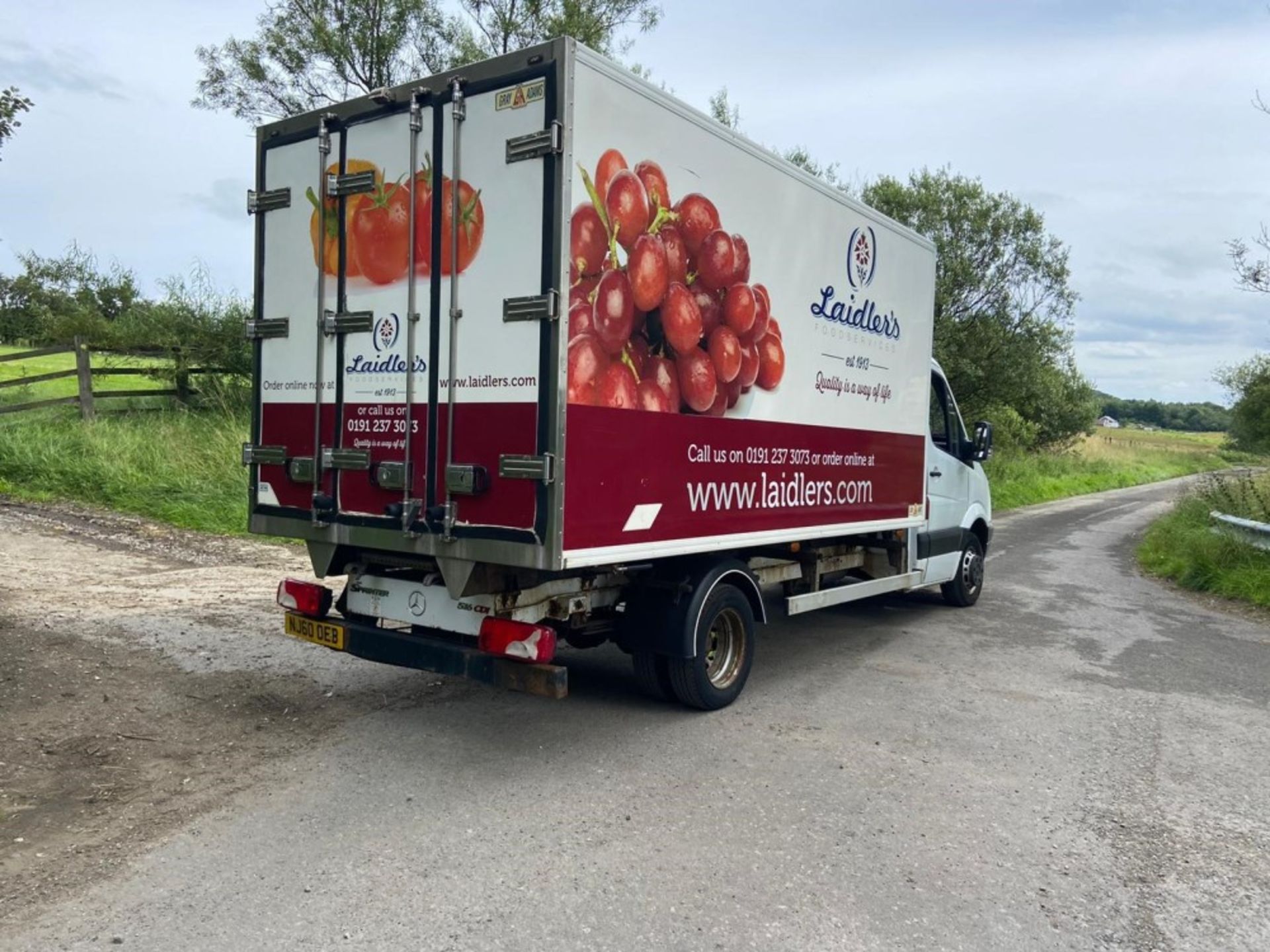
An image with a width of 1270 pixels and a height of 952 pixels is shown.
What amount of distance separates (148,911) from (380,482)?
2.29m

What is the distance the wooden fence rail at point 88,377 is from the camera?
16656 mm

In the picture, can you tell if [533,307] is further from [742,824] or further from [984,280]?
[984,280]

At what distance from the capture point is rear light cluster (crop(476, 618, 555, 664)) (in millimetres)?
4684

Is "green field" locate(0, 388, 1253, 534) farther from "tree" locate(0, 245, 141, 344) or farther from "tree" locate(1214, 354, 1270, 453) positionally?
"tree" locate(1214, 354, 1270, 453)

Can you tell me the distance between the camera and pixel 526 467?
450 centimetres

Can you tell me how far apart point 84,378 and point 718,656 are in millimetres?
15010

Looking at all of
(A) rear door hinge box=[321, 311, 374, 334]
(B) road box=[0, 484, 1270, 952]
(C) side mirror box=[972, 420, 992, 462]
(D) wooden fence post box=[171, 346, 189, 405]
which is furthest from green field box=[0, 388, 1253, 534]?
(C) side mirror box=[972, 420, 992, 462]

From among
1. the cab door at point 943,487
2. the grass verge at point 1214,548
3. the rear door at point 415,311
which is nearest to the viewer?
the rear door at point 415,311

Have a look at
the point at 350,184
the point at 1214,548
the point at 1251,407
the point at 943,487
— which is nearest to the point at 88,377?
the point at 350,184

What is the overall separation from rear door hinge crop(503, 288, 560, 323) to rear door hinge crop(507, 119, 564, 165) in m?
0.66

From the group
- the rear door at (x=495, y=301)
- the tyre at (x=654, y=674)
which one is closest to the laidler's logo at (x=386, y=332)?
the rear door at (x=495, y=301)

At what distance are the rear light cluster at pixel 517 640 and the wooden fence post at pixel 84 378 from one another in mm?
14776

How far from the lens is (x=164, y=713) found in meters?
5.49

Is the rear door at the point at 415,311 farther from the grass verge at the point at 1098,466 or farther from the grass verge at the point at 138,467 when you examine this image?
the grass verge at the point at 1098,466
